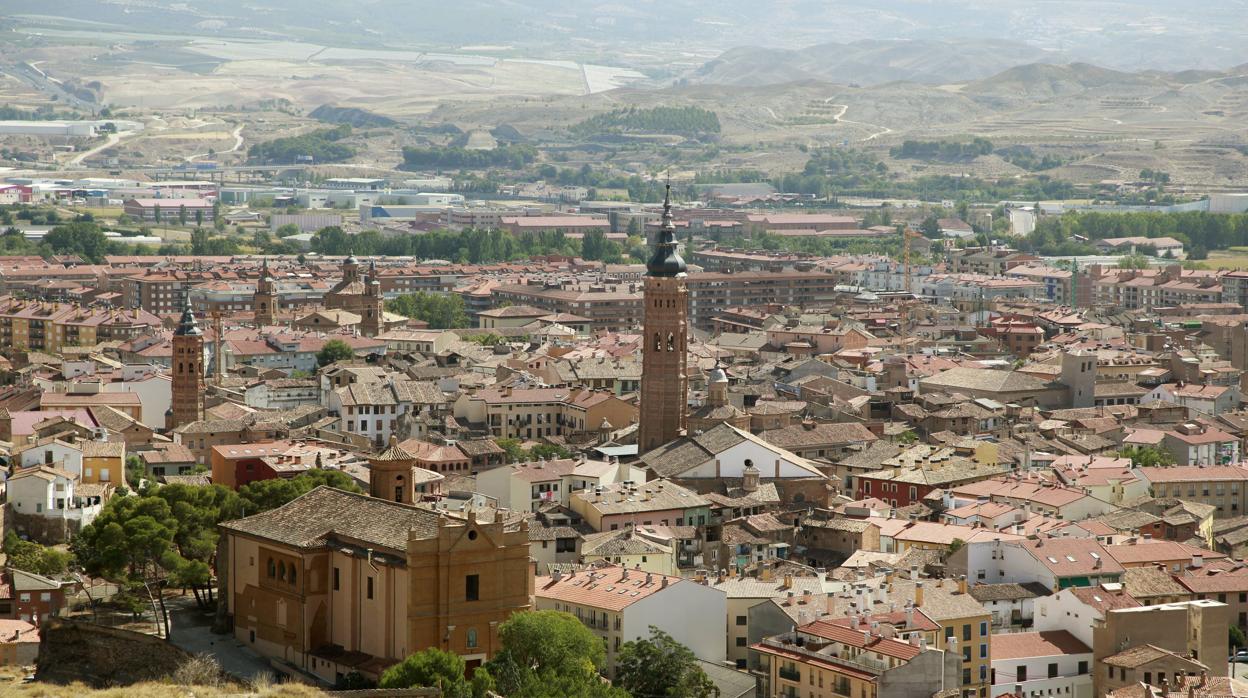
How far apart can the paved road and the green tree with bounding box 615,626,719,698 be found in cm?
527

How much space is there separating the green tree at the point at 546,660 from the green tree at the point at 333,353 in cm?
4191

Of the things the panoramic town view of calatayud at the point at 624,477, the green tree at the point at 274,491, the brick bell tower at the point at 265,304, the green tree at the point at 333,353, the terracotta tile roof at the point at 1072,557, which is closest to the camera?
the panoramic town view of calatayud at the point at 624,477

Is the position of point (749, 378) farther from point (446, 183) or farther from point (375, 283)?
point (446, 183)

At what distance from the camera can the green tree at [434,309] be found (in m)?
94.8

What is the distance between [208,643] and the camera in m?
34.1

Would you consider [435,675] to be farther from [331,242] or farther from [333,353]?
[331,242]

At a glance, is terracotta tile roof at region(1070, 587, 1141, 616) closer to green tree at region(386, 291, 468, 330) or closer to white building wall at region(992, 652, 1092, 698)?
white building wall at region(992, 652, 1092, 698)

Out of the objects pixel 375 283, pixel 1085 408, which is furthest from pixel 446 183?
pixel 1085 408

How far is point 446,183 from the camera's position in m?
182

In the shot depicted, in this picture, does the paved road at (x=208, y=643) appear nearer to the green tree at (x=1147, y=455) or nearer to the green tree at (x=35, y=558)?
the green tree at (x=35, y=558)

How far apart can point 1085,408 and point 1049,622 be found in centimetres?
2873

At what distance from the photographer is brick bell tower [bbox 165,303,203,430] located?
56.8 metres

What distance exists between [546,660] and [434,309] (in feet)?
214

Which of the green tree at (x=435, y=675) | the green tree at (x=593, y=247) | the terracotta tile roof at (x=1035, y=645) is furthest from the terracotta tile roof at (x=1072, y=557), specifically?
the green tree at (x=593, y=247)
